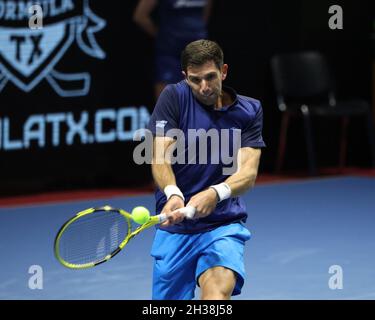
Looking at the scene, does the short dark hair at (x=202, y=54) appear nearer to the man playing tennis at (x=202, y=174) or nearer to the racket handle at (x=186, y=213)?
the man playing tennis at (x=202, y=174)

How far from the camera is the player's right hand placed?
492 cm

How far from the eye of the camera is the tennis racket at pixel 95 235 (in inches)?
195

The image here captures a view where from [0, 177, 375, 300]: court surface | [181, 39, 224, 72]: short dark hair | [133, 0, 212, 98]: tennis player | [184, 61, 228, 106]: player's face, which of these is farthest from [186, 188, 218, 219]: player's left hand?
[133, 0, 212, 98]: tennis player

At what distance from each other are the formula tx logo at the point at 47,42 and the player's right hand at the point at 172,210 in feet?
18.5

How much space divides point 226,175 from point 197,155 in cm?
18

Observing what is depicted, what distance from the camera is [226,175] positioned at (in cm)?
536

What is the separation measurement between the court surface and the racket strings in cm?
190

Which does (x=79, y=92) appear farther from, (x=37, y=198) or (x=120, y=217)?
(x=120, y=217)

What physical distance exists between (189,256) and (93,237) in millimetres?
510

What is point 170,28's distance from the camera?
10758 millimetres

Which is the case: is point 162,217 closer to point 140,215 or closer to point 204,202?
point 140,215


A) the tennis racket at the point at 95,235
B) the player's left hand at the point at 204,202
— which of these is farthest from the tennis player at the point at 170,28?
the player's left hand at the point at 204,202

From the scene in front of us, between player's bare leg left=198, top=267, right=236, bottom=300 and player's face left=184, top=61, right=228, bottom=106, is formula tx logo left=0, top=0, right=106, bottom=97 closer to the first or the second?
player's face left=184, top=61, right=228, bottom=106

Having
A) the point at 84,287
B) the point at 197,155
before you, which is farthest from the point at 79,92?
the point at 197,155
